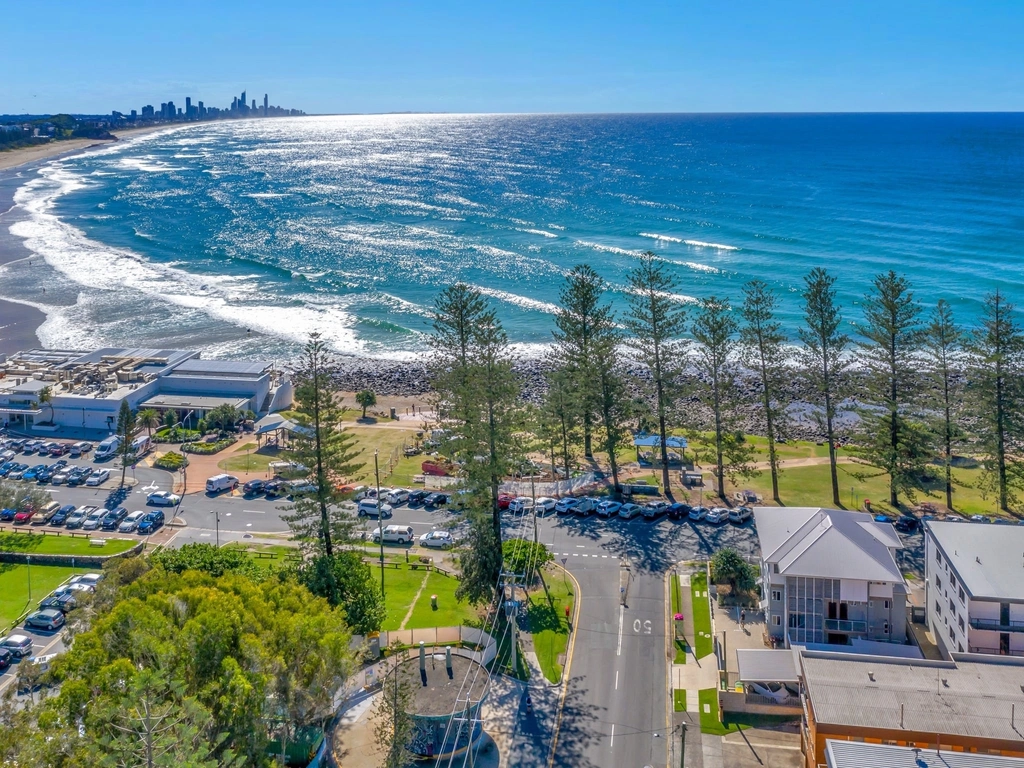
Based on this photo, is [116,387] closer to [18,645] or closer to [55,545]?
[55,545]

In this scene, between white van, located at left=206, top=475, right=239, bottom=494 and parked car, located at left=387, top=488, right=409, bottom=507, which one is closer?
parked car, located at left=387, top=488, right=409, bottom=507

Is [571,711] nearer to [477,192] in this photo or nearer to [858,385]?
[858,385]

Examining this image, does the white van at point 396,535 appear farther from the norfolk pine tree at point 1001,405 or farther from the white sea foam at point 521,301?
the white sea foam at point 521,301

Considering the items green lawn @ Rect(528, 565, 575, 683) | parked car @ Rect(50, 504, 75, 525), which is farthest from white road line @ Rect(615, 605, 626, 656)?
parked car @ Rect(50, 504, 75, 525)

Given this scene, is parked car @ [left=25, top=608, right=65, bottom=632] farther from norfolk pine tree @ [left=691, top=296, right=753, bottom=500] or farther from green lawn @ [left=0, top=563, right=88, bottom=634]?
norfolk pine tree @ [left=691, top=296, right=753, bottom=500]

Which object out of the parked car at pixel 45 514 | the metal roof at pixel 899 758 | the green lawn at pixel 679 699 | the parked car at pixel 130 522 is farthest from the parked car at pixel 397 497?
the metal roof at pixel 899 758
